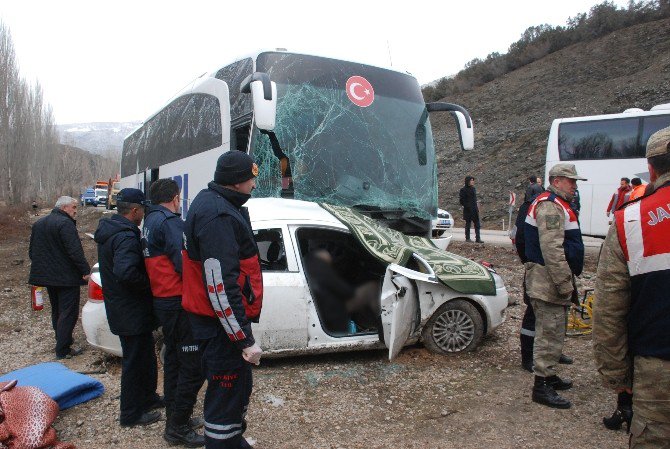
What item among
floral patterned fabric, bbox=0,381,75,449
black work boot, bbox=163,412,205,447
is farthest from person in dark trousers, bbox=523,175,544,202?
floral patterned fabric, bbox=0,381,75,449

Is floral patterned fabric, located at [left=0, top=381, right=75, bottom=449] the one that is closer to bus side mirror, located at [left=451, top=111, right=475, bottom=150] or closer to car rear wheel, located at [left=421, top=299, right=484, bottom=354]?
car rear wheel, located at [left=421, top=299, right=484, bottom=354]

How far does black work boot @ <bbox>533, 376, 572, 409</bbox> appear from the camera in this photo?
3.95 m

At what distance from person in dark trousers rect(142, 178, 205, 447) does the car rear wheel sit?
2.46m

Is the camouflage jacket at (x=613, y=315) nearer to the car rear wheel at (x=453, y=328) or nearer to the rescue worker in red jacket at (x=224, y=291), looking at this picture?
the rescue worker in red jacket at (x=224, y=291)

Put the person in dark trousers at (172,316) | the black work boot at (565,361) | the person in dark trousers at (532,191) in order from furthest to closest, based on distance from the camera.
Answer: the person in dark trousers at (532,191) → the black work boot at (565,361) → the person in dark trousers at (172,316)

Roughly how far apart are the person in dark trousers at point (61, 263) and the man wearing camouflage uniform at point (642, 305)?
5.07 metres

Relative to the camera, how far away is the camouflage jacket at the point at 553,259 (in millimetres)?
3869

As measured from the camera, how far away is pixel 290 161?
6.16m

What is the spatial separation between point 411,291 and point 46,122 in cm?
5908

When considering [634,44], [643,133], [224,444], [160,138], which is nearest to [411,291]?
[224,444]

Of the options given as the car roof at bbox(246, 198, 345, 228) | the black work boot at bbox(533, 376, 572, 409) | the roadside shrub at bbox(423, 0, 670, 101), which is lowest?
the black work boot at bbox(533, 376, 572, 409)

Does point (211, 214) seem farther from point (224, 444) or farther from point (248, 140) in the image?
point (248, 140)

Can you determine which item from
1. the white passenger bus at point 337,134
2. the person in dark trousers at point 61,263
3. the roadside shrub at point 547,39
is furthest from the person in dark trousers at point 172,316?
the roadside shrub at point 547,39

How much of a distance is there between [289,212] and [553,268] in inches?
99.3
